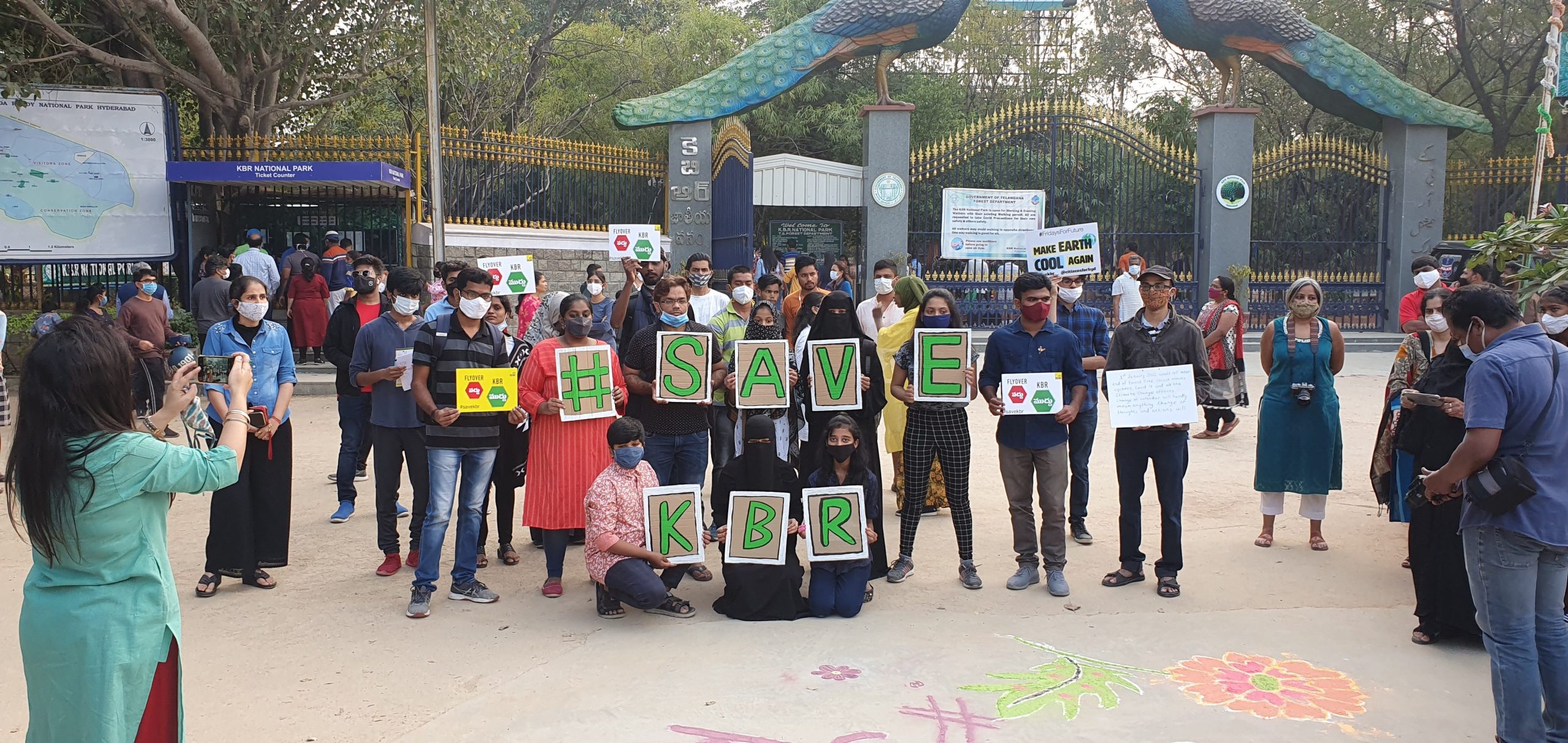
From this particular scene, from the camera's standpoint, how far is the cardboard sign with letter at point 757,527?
583 cm

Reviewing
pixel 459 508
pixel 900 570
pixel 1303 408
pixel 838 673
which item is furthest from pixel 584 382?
pixel 1303 408

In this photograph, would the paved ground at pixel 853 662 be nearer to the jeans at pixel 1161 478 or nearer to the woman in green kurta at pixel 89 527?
the jeans at pixel 1161 478

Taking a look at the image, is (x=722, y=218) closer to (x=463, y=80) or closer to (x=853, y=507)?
(x=463, y=80)

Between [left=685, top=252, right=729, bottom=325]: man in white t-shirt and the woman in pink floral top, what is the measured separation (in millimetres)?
2506

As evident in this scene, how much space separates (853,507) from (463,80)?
1697 cm

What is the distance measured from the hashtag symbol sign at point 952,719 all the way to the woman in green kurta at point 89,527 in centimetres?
271

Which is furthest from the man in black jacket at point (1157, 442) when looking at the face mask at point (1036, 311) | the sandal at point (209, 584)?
the sandal at point (209, 584)

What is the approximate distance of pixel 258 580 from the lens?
6379 millimetres

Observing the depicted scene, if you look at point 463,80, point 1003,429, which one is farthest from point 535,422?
point 463,80

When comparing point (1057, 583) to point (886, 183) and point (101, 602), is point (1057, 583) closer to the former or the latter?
point (101, 602)

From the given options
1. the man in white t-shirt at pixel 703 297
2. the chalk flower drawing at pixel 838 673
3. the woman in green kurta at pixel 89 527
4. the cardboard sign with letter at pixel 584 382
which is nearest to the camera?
the woman in green kurta at pixel 89 527

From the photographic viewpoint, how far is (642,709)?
456 cm

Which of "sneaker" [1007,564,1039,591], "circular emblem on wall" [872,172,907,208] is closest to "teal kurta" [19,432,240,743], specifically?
"sneaker" [1007,564,1039,591]

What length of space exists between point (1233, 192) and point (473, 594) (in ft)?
52.7
